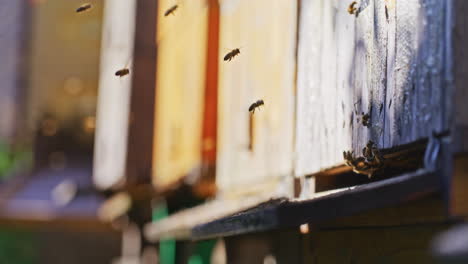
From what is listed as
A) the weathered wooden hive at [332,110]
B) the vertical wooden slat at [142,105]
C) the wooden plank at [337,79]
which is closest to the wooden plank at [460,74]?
the weathered wooden hive at [332,110]

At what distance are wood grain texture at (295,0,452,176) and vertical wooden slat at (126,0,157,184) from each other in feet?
19.8

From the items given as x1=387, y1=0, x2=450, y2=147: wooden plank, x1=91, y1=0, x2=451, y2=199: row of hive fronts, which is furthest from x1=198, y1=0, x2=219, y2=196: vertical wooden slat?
x1=387, y1=0, x2=450, y2=147: wooden plank

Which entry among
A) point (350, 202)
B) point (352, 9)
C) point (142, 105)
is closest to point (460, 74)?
point (350, 202)

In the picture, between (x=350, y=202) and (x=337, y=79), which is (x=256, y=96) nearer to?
(x=337, y=79)

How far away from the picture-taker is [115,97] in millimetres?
12977

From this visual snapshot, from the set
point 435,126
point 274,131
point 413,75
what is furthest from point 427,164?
point 274,131

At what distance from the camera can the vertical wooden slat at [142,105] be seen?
1160cm

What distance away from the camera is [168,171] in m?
10.6

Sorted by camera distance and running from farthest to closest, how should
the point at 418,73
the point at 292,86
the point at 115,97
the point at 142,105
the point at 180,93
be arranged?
the point at 115,97
the point at 142,105
the point at 180,93
the point at 292,86
the point at 418,73

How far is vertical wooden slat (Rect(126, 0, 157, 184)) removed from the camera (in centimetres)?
1160

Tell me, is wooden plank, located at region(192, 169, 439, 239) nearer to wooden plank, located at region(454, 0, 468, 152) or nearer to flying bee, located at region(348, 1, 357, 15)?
wooden plank, located at region(454, 0, 468, 152)

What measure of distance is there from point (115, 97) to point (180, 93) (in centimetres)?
302

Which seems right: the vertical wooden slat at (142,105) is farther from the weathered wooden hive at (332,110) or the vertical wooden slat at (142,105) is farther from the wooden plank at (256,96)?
the weathered wooden hive at (332,110)

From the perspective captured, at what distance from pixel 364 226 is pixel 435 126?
1157mm
